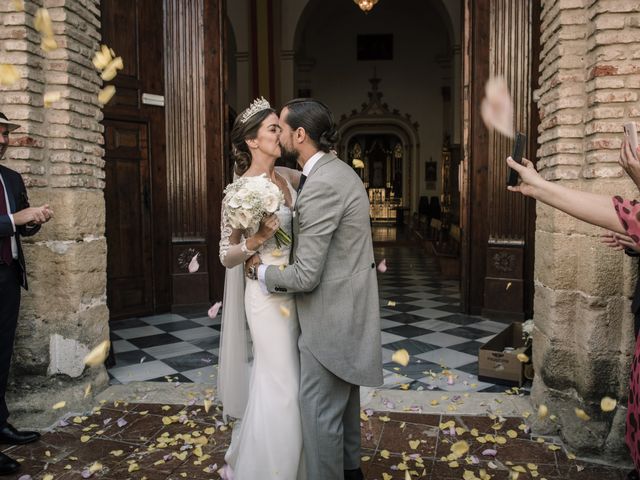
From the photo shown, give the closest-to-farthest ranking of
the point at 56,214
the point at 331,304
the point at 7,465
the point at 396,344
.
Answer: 1. the point at 331,304
2. the point at 7,465
3. the point at 56,214
4. the point at 396,344

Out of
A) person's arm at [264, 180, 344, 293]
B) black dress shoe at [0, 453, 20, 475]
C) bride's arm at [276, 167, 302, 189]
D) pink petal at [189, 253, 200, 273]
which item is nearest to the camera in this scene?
person's arm at [264, 180, 344, 293]

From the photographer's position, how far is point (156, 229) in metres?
6.36

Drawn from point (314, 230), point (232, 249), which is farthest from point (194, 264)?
point (314, 230)

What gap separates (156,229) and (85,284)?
282 cm

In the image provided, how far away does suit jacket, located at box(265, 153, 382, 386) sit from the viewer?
2.03 metres

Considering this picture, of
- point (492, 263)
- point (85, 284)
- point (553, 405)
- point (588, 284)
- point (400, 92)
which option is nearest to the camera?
point (588, 284)

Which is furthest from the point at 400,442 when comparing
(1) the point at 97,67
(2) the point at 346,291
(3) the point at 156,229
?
(3) the point at 156,229

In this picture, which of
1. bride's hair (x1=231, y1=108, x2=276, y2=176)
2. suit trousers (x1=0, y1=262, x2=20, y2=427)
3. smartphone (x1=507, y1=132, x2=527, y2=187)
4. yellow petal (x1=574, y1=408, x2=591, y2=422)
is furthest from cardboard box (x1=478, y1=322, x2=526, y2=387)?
suit trousers (x1=0, y1=262, x2=20, y2=427)

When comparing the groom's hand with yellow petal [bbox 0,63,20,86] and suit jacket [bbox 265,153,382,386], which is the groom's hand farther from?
yellow petal [bbox 0,63,20,86]

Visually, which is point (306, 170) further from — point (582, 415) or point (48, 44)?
point (48, 44)

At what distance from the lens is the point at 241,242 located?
7.99ft

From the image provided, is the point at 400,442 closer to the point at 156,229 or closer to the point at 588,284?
the point at 588,284

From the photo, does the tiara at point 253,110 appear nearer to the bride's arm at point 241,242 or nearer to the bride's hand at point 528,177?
the bride's arm at point 241,242

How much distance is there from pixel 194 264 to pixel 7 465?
12.1 ft
